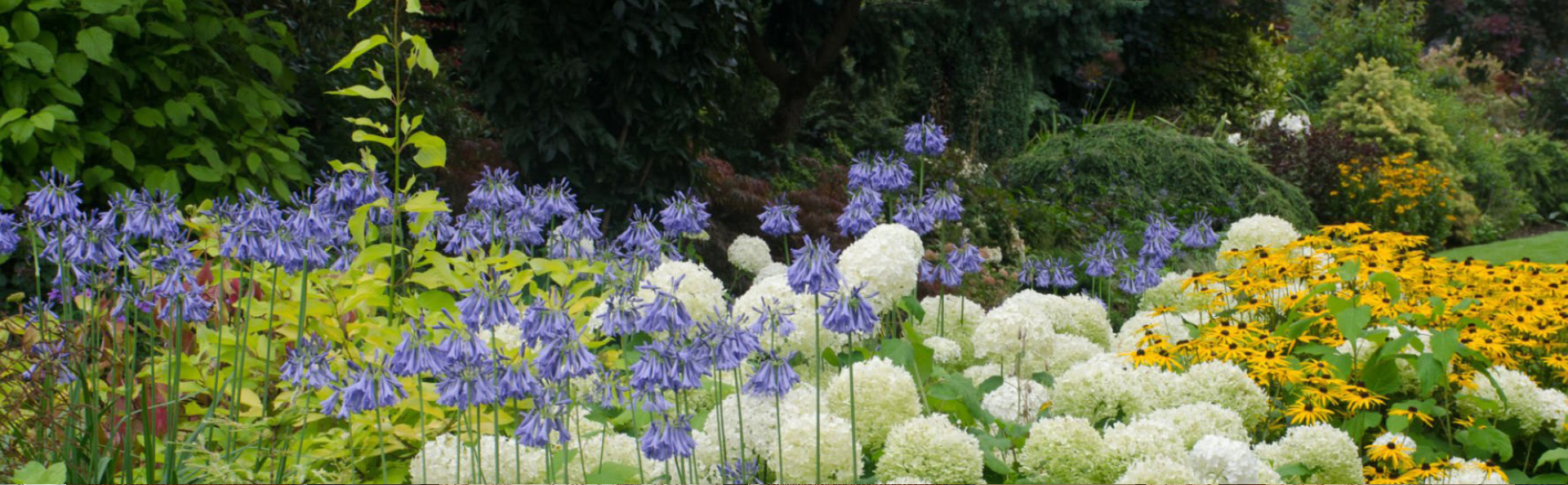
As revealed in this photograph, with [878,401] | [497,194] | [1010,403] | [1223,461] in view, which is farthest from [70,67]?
[1223,461]

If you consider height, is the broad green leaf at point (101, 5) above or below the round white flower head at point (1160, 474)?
above

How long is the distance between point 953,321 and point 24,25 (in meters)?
3.74

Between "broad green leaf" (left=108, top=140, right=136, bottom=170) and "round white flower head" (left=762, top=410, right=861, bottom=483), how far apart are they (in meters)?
3.59

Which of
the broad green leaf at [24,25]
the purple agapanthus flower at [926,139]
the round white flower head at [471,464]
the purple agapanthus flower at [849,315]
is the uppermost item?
the broad green leaf at [24,25]

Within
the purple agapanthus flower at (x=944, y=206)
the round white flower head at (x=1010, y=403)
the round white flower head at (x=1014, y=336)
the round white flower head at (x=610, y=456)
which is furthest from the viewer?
the purple agapanthus flower at (x=944, y=206)

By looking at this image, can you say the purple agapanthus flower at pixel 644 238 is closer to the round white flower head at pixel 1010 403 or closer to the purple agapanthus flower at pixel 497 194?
the purple agapanthus flower at pixel 497 194

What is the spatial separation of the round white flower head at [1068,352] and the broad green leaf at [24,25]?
3980 millimetres

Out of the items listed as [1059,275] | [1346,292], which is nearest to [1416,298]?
[1346,292]

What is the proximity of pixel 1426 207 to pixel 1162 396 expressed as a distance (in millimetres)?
8952

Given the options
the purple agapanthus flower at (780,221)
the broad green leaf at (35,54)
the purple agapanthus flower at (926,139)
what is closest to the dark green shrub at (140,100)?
the broad green leaf at (35,54)

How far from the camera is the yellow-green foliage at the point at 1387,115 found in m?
11.7

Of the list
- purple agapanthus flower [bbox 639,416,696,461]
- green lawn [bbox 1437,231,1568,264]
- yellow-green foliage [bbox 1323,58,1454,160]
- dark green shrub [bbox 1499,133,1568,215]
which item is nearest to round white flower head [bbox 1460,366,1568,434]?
purple agapanthus flower [bbox 639,416,696,461]

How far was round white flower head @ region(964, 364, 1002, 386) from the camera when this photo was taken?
3.26m

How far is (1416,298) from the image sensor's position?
13.9 ft
